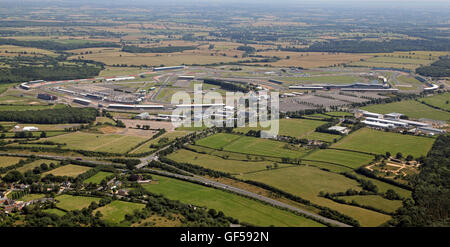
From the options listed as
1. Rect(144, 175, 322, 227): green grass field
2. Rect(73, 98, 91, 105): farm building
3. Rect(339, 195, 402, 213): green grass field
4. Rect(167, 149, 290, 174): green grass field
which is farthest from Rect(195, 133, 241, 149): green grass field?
Rect(73, 98, 91, 105): farm building

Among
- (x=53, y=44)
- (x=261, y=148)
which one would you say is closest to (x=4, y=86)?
(x=53, y=44)

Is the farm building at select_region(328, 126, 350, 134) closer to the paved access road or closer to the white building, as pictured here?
the white building

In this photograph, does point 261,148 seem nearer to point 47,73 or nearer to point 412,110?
point 412,110

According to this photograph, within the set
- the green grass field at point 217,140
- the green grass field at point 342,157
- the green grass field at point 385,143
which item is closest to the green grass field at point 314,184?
the green grass field at point 342,157

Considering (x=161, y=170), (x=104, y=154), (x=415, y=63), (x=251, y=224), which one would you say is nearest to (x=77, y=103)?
(x=104, y=154)
